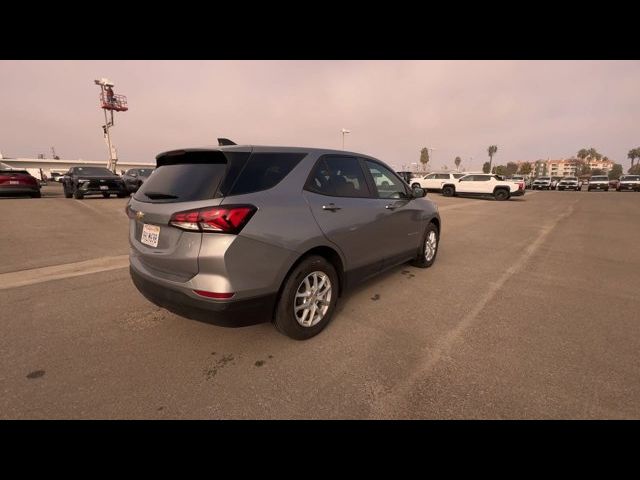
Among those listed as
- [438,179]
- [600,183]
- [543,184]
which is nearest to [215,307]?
[438,179]

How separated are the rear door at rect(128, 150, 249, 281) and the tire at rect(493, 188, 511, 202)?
2214 centimetres

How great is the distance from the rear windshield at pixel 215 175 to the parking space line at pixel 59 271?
8.89 feet

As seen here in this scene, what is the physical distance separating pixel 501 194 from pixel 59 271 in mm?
22986

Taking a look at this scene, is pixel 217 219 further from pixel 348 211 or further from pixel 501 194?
pixel 501 194

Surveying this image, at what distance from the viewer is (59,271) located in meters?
4.46

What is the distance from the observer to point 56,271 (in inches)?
175

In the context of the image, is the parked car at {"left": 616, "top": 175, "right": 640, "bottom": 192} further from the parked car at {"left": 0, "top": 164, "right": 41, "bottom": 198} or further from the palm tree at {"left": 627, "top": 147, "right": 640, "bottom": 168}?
the palm tree at {"left": 627, "top": 147, "right": 640, "bottom": 168}

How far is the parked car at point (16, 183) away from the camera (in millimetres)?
11953

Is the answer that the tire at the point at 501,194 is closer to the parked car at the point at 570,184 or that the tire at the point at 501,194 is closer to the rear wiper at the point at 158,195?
the parked car at the point at 570,184

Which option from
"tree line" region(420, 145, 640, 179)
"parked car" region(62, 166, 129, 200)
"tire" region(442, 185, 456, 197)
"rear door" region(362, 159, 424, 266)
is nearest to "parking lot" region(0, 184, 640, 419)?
"rear door" region(362, 159, 424, 266)

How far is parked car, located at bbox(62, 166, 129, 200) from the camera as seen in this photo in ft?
43.1

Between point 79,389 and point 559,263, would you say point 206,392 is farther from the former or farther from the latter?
point 559,263

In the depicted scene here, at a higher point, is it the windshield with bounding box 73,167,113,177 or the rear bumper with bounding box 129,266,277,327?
the windshield with bounding box 73,167,113,177
